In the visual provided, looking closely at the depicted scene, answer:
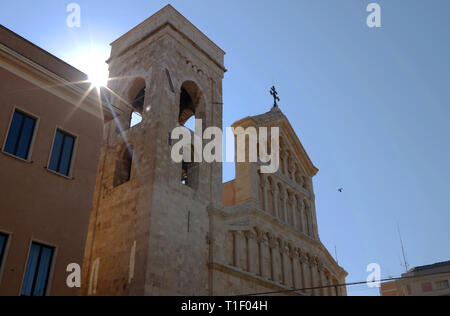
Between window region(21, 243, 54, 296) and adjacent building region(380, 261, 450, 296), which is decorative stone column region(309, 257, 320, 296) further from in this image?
adjacent building region(380, 261, 450, 296)

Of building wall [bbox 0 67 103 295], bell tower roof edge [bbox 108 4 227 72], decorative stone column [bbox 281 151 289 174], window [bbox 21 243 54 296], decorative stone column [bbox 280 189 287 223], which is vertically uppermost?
bell tower roof edge [bbox 108 4 227 72]

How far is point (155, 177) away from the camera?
1725 centimetres

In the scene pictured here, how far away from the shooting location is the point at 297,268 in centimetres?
2289

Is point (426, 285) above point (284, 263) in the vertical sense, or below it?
above

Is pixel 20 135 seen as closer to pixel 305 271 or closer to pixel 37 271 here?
pixel 37 271

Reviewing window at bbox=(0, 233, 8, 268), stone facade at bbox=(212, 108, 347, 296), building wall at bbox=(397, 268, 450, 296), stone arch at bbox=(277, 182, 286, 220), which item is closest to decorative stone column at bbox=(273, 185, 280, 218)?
stone facade at bbox=(212, 108, 347, 296)

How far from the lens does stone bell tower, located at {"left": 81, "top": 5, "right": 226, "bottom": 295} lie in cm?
1627

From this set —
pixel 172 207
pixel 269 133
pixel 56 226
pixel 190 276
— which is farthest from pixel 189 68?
pixel 56 226

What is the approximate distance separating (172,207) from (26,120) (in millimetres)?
6502

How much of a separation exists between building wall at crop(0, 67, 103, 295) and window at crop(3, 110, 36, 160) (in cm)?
18

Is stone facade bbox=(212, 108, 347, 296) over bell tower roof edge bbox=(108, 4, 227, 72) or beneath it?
beneath

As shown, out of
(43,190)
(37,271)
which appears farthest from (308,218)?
(37,271)

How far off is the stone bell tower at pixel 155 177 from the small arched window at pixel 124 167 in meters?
0.05

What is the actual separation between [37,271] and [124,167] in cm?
881
